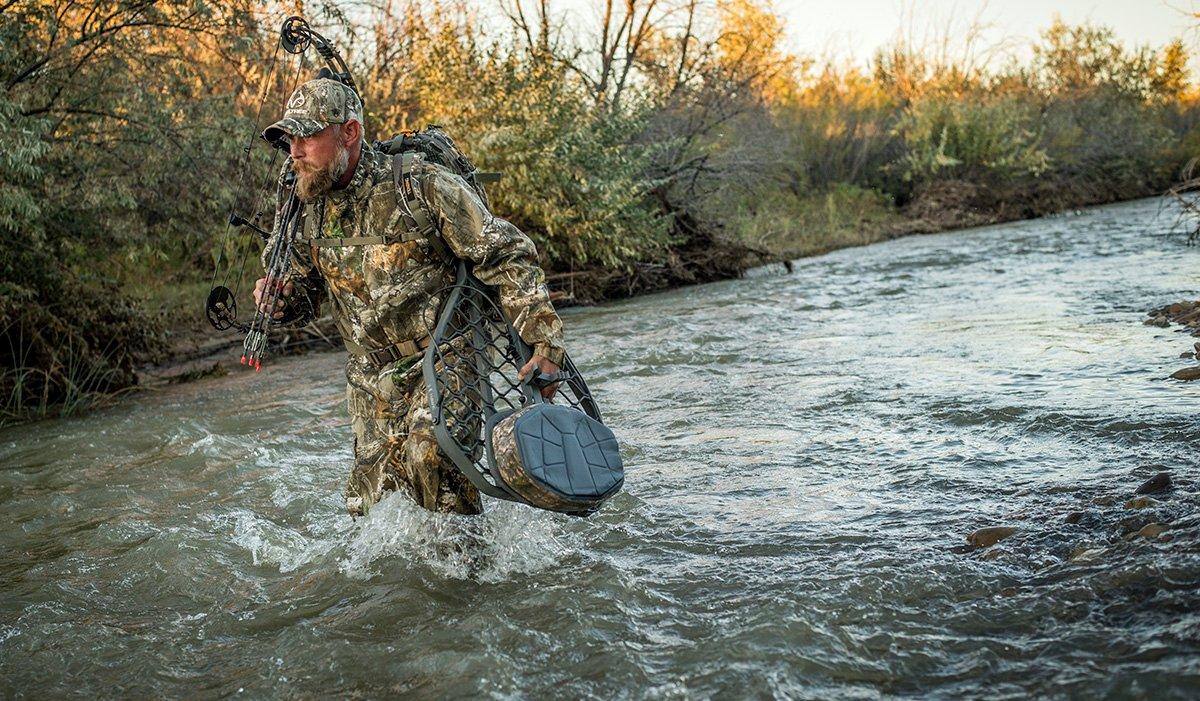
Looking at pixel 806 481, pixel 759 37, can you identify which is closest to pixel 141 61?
pixel 806 481

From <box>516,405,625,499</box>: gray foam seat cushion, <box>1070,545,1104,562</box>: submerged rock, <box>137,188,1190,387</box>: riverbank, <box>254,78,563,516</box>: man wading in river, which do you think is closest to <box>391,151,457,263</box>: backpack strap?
<box>254,78,563,516</box>: man wading in river

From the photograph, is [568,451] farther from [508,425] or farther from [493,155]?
[493,155]

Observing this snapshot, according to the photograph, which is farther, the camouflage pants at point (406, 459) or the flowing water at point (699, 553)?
the camouflage pants at point (406, 459)

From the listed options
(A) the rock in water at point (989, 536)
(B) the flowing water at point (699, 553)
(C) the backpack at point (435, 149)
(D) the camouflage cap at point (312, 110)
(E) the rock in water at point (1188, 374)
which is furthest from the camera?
(E) the rock in water at point (1188, 374)

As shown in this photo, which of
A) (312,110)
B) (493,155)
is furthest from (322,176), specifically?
(493,155)

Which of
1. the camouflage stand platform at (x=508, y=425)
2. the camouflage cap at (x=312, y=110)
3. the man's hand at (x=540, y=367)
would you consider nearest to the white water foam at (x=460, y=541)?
the camouflage stand platform at (x=508, y=425)

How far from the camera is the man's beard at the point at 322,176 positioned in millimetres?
4406

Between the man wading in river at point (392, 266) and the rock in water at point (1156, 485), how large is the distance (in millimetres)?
2551

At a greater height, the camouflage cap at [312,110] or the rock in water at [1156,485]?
the camouflage cap at [312,110]

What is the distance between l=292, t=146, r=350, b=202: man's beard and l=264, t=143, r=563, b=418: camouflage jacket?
0.09 m

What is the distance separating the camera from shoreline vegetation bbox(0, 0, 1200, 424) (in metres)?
10.3

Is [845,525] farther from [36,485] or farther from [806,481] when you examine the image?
[36,485]

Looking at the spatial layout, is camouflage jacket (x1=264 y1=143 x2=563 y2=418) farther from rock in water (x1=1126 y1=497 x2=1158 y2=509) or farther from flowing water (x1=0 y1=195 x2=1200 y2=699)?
rock in water (x1=1126 y1=497 x2=1158 y2=509)

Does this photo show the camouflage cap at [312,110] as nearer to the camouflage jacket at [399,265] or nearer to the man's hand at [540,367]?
the camouflage jacket at [399,265]
